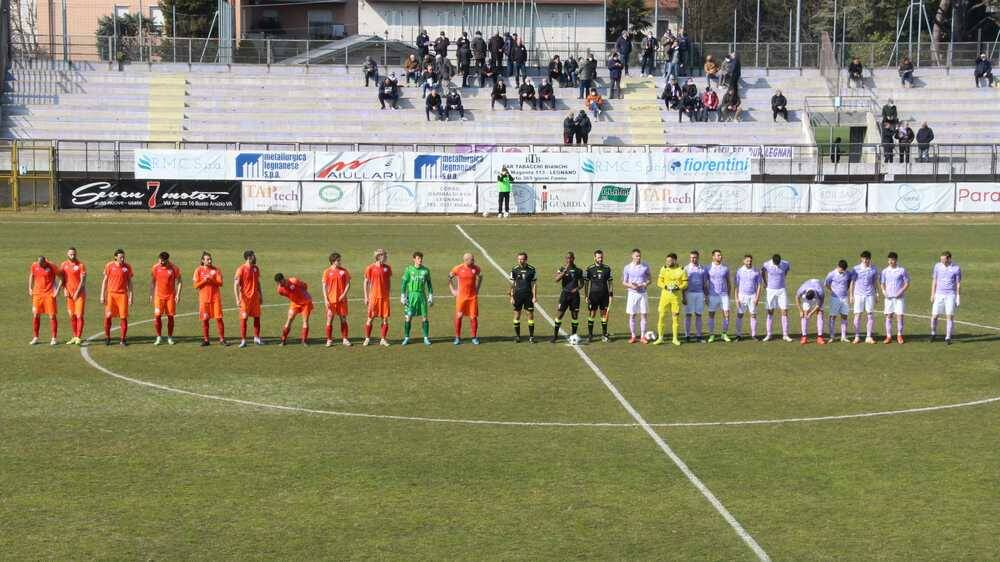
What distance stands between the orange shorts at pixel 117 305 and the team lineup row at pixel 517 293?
0.02m

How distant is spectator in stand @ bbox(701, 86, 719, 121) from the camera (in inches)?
2484

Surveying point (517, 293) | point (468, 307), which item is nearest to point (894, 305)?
point (517, 293)

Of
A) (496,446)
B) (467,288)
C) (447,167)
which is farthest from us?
(447,167)

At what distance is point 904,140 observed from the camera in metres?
58.9

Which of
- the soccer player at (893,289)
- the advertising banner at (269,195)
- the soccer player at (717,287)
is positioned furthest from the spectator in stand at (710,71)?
the soccer player at (717,287)

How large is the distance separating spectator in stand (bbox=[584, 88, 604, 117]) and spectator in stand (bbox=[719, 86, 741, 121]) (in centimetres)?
Result: 604

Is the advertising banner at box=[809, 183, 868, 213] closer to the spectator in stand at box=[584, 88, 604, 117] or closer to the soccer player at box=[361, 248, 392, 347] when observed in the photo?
the spectator in stand at box=[584, 88, 604, 117]

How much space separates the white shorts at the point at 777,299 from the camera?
25812 mm

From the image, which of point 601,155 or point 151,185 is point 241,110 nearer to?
point 151,185

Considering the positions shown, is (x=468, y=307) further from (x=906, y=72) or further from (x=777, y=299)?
(x=906, y=72)

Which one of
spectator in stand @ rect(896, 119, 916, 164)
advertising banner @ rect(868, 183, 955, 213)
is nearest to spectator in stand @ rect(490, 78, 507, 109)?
spectator in stand @ rect(896, 119, 916, 164)

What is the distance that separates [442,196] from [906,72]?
29.0 m

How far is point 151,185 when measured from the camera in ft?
171

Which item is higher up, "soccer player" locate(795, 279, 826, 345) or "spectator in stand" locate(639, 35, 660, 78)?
"spectator in stand" locate(639, 35, 660, 78)
